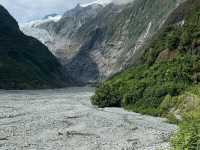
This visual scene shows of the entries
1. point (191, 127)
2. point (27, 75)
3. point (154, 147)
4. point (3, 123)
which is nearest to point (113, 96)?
point (3, 123)

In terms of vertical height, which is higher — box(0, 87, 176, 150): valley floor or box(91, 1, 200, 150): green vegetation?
box(0, 87, 176, 150): valley floor

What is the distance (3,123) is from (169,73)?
1459 inches

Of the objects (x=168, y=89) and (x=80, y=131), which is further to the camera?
(x=168, y=89)

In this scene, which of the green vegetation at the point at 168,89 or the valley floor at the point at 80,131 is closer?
the valley floor at the point at 80,131

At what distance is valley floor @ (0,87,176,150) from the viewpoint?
49.4 meters

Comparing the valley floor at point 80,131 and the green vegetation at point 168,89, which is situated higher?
the valley floor at point 80,131

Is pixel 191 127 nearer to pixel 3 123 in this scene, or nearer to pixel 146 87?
pixel 3 123

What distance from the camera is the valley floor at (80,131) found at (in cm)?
4941

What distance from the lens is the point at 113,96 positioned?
97000 millimetres

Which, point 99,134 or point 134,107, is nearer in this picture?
point 99,134

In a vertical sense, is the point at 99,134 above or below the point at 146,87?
above

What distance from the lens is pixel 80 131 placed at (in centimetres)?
5828

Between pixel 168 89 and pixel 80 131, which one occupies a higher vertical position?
pixel 80 131

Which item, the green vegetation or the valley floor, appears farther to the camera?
the green vegetation
